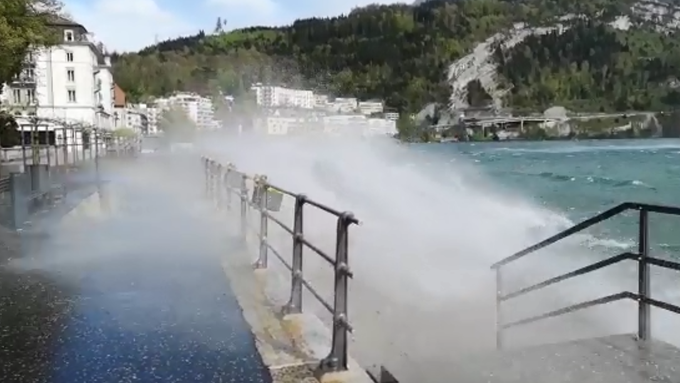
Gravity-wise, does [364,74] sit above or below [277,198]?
above

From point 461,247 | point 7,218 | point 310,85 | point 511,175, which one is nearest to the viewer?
point 7,218

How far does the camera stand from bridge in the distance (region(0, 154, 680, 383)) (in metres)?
4.49

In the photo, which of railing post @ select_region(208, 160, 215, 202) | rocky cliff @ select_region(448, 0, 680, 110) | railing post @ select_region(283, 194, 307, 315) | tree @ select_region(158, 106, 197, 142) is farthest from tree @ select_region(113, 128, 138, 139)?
rocky cliff @ select_region(448, 0, 680, 110)

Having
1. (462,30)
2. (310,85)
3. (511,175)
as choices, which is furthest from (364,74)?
(511,175)

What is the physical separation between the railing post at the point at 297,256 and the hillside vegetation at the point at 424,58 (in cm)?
10375

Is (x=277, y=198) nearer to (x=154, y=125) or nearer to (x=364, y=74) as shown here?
(x=364, y=74)

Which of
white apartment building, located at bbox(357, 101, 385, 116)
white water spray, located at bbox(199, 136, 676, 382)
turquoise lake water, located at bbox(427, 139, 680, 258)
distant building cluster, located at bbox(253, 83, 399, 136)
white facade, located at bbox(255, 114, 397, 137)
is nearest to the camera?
white water spray, located at bbox(199, 136, 676, 382)

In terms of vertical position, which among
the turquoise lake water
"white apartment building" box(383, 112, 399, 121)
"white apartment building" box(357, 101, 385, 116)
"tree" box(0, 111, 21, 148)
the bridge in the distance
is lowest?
the turquoise lake water

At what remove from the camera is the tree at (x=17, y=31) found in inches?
949

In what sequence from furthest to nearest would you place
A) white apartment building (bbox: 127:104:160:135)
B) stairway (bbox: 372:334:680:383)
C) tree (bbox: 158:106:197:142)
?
white apartment building (bbox: 127:104:160:135) → tree (bbox: 158:106:197:142) → stairway (bbox: 372:334:680:383)

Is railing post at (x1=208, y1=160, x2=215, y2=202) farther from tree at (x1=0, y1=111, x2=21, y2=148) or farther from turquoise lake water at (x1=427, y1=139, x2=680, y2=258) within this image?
tree at (x1=0, y1=111, x2=21, y2=148)

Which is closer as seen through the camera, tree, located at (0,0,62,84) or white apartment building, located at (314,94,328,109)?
tree, located at (0,0,62,84)

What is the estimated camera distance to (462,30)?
14212 centimetres

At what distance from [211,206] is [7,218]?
420 cm
